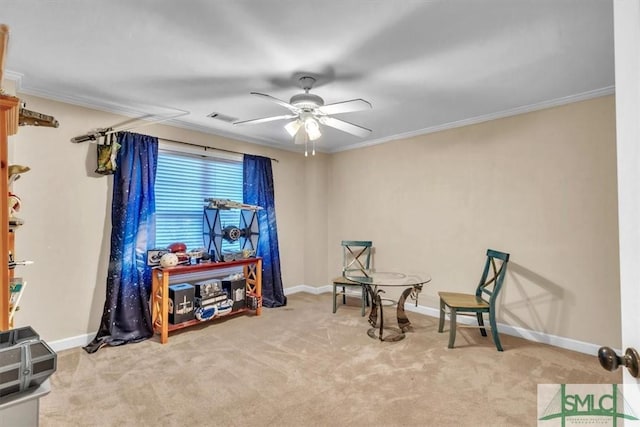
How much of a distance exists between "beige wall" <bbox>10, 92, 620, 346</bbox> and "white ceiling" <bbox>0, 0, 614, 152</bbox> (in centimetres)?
35

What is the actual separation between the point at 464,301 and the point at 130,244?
11.4 ft

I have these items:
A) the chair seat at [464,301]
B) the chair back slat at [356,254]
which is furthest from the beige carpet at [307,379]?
the chair back slat at [356,254]

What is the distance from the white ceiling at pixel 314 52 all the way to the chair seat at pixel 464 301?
1995 mm

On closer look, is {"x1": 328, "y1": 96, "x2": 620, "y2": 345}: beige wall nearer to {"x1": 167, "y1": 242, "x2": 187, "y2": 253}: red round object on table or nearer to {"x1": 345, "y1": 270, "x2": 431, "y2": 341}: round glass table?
{"x1": 345, "y1": 270, "x2": 431, "y2": 341}: round glass table

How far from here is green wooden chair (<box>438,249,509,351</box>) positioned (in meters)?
2.95

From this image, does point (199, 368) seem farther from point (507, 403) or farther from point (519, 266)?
point (519, 266)

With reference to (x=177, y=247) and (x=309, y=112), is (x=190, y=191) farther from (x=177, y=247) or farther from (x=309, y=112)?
(x=309, y=112)

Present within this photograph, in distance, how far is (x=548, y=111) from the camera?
3107 mm

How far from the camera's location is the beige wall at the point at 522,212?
111 inches

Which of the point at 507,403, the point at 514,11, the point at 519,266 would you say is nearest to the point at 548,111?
the point at 519,266

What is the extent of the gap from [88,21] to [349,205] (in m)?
3.76

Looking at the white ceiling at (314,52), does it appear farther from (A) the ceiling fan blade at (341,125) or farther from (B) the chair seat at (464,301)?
(B) the chair seat at (464,301)

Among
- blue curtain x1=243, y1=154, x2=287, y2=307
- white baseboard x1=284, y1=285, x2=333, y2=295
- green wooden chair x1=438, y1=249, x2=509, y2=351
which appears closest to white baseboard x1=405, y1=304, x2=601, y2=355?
green wooden chair x1=438, y1=249, x2=509, y2=351

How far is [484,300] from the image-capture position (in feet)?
10.7
